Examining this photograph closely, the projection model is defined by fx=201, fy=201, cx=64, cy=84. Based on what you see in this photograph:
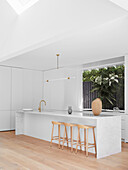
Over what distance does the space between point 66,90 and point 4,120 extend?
2726 mm

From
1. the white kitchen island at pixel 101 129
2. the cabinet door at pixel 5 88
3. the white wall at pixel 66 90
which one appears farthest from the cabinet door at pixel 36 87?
the white kitchen island at pixel 101 129

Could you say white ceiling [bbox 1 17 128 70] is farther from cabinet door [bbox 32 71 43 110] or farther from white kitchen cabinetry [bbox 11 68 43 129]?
cabinet door [bbox 32 71 43 110]

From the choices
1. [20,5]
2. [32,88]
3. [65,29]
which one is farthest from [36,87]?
[65,29]

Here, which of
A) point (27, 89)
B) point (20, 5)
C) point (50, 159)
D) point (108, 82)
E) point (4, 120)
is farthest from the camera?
point (27, 89)

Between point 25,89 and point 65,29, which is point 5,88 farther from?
point 65,29

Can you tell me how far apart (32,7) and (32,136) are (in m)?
4.19

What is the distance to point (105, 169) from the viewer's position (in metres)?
3.48

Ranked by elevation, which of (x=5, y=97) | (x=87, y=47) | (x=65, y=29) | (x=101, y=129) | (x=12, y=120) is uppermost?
(x=87, y=47)

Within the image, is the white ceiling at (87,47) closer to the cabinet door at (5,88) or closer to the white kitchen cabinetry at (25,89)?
the cabinet door at (5,88)

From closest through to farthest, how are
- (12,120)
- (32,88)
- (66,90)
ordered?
(12,120) < (66,90) < (32,88)

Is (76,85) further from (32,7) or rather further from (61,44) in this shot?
(32,7)

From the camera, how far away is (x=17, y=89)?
818 centimetres

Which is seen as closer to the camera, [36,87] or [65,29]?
[65,29]

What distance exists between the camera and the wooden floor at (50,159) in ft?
11.8
